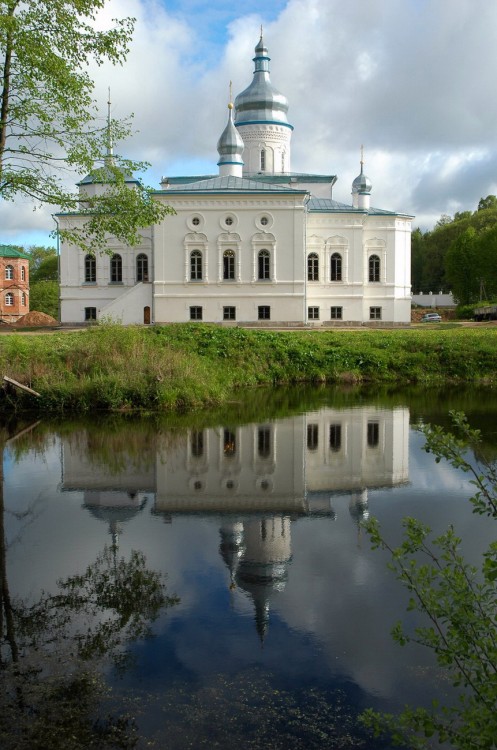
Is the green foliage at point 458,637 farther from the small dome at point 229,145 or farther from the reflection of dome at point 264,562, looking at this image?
the small dome at point 229,145

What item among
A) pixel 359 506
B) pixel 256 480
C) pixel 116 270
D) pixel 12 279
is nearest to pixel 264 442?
pixel 256 480

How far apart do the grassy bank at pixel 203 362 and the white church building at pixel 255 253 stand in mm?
10195

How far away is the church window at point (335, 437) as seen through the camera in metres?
11.7

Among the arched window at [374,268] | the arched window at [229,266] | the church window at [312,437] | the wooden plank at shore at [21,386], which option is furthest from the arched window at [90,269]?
the church window at [312,437]

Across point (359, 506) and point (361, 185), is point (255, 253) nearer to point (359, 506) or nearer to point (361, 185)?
point (361, 185)

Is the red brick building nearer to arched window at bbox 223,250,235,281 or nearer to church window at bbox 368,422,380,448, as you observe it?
arched window at bbox 223,250,235,281

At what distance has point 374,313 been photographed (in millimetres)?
37406

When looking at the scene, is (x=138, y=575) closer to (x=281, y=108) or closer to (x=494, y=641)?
(x=494, y=641)

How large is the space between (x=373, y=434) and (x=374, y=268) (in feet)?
85.1

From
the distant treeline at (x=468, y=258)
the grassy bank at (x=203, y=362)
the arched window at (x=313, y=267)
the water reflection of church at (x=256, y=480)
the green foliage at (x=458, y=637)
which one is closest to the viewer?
the green foliage at (x=458, y=637)

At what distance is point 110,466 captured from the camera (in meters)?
10.2

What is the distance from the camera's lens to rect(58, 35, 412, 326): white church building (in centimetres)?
3369

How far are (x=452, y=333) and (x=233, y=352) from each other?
27.8ft

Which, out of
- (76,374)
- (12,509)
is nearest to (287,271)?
(76,374)
